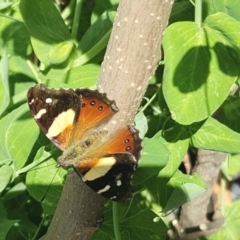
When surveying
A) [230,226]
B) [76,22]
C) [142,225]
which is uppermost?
[76,22]

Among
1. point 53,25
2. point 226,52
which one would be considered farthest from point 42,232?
point 226,52

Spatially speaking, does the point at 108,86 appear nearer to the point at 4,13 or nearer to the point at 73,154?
the point at 73,154

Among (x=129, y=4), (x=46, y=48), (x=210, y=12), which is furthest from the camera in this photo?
(x=46, y=48)

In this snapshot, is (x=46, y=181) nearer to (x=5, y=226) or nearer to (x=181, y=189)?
(x=5, y=226)

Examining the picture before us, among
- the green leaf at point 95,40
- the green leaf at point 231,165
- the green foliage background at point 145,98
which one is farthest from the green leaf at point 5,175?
the green leaf at point 231,165

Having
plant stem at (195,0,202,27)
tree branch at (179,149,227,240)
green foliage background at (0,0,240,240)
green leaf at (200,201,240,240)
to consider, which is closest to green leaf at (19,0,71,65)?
green foliage background at (0,0,240,240)

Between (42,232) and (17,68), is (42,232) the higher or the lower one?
the lower one

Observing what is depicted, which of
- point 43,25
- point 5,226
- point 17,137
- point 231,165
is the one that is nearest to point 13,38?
point 43,25
